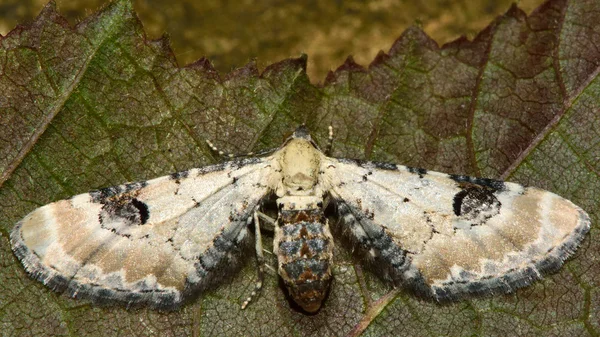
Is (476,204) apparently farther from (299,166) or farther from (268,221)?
(268,221)

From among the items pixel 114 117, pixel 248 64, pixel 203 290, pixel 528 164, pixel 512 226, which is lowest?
pixel 203 290

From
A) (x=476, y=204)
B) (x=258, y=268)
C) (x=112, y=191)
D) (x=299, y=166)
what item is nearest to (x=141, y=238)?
(x=112, y=191)

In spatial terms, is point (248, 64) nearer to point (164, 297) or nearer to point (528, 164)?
point (164, 297)

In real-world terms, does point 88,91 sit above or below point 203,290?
above

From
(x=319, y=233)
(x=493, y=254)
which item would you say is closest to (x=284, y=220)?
(x=319, y=233)

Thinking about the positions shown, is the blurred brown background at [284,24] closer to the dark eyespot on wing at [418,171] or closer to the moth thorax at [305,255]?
the dark eyespot on wing at [418,171]

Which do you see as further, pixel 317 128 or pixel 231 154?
pixel 317 128
